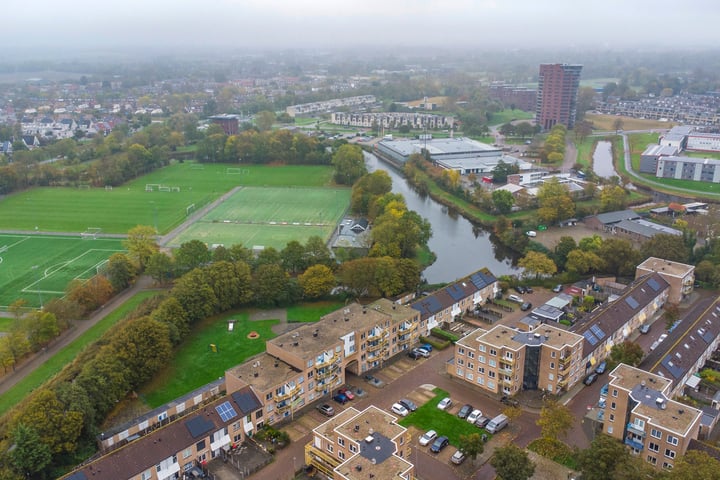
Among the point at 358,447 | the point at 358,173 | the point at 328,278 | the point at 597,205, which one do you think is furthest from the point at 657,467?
the point at 358,173

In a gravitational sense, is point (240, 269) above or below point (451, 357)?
above

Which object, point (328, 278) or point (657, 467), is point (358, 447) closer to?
point (657, 467)

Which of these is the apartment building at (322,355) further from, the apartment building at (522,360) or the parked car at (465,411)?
the parked car at (465,411)

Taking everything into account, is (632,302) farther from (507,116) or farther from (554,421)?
(507,116)

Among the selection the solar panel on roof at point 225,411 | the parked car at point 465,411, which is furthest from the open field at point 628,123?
the solar panel on roof at point 225,411

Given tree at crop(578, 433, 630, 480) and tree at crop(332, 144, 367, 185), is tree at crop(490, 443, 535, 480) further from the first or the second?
tree at crop(332, 144, 367, 185)

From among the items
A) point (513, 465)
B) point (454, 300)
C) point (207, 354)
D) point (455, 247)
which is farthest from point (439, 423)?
point (455, 247)
